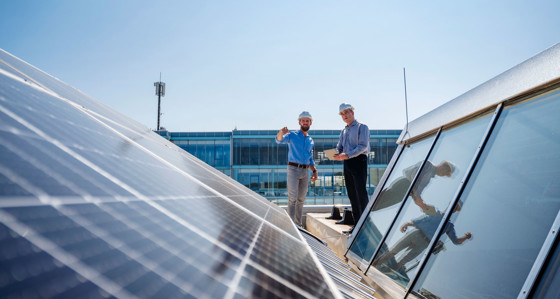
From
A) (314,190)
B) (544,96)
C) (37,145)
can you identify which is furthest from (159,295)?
(314,190)

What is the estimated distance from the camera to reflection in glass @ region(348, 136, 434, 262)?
13.3ft

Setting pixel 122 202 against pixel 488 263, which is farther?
pixel 488 263

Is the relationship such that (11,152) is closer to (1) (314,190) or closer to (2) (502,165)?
(2) (502,165)

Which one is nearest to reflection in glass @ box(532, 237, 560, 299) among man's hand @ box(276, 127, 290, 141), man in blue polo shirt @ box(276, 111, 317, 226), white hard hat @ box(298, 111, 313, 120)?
man's hand @ box(276, 127, 290, 141)

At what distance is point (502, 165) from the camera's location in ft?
7.70

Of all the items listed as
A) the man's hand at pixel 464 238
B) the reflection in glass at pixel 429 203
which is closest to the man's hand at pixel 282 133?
the reflection in glass at pixel 429 203

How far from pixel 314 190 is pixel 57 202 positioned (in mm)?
29634

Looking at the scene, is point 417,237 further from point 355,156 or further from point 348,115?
point 348,115

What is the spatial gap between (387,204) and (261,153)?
89.1 feet

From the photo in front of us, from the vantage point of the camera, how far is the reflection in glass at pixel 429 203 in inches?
111

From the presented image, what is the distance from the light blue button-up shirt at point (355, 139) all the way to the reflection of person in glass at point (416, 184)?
113 cm

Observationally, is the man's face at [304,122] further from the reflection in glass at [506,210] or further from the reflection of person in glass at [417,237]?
the reflection in glass at [506,210]

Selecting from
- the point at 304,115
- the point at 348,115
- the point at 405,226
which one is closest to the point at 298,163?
the point at 304,115

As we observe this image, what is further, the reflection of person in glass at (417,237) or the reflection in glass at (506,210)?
the reflection of person in glass at (417,237)
